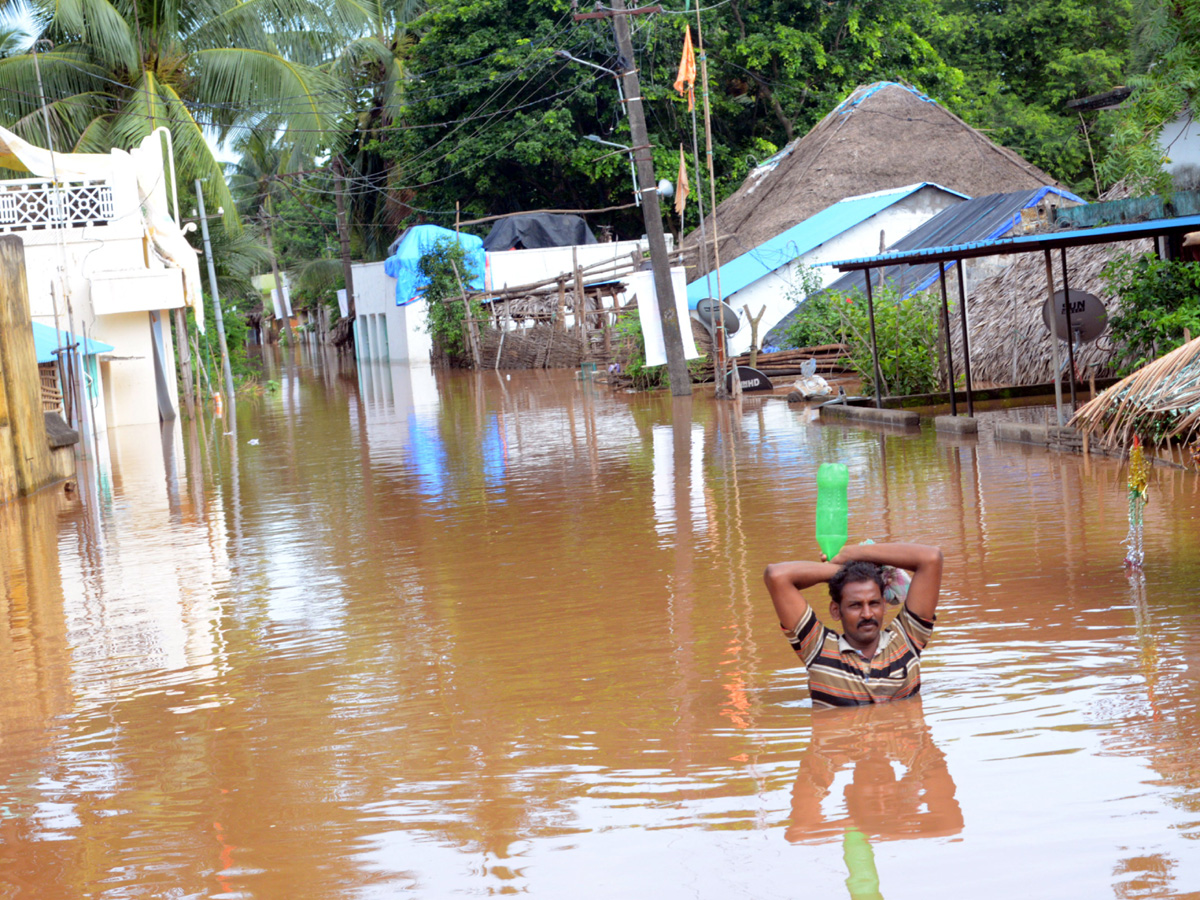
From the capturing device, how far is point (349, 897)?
426 cm

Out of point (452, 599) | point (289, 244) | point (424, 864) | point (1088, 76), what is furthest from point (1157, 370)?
point (289, 244)

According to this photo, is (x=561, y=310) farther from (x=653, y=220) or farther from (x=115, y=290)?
(x=115, y=290)

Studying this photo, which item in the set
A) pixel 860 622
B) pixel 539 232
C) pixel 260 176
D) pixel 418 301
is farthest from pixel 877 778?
pixel 260 176

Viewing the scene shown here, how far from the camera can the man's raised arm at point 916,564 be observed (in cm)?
529

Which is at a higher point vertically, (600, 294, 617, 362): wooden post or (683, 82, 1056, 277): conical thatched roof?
(683, 82, 1056, 277): conical thatched roof

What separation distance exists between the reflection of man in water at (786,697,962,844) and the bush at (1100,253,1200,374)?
930 centimetres

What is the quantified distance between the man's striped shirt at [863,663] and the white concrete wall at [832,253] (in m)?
22.6

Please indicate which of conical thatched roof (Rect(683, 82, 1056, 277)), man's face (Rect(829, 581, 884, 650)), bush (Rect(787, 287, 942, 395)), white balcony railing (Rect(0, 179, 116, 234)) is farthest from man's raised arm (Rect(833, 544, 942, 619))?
conical thatched roof (Rect(683, 82, 1056, 277))

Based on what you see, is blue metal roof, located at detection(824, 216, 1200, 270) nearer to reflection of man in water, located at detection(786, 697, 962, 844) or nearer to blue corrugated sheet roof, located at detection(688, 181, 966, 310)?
reflection of man in water, located at detection(786, 697, 962, 844)

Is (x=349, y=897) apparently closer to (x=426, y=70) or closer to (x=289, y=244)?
(x=426, y=70)

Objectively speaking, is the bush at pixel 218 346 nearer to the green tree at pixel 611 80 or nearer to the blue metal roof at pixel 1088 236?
the green tree at pixel 611 80

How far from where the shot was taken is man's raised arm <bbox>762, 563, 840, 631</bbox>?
17.1 ft

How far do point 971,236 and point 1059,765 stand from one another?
19.1 metres

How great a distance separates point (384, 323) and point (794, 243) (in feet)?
74.5
